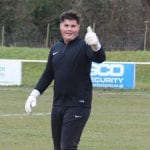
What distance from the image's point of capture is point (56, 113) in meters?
7.65

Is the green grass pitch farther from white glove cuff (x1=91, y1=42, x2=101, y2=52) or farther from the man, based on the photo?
white glove cuff (x1=91, y1=42, x2=101, y2=52)

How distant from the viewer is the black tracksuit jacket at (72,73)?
7457mm

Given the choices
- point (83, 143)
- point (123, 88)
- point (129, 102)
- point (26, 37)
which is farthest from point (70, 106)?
point (26, 37)

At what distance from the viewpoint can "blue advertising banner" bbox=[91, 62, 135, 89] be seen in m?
24.5

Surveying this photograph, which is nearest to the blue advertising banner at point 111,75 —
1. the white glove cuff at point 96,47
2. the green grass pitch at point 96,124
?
the green grass pitch at point 96,124

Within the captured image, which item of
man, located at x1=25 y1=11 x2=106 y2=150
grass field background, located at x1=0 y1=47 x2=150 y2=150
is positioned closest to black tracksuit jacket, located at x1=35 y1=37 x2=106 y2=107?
man, located at x1=25 y1=11 x2=106 y2=150

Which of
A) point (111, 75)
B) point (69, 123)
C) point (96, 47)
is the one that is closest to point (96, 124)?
point (69, 123)

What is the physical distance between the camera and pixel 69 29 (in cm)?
741

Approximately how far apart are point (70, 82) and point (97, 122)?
295 inches

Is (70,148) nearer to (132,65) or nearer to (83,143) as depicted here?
(83,143)

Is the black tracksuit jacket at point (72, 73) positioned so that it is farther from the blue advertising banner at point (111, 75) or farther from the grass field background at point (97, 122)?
the blue advertising banner at point (111, 75)

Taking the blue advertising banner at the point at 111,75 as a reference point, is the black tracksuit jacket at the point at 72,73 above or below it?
above

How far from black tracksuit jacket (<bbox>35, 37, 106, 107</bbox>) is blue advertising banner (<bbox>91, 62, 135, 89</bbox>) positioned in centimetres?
1685

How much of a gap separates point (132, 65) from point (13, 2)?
99.8 feet
